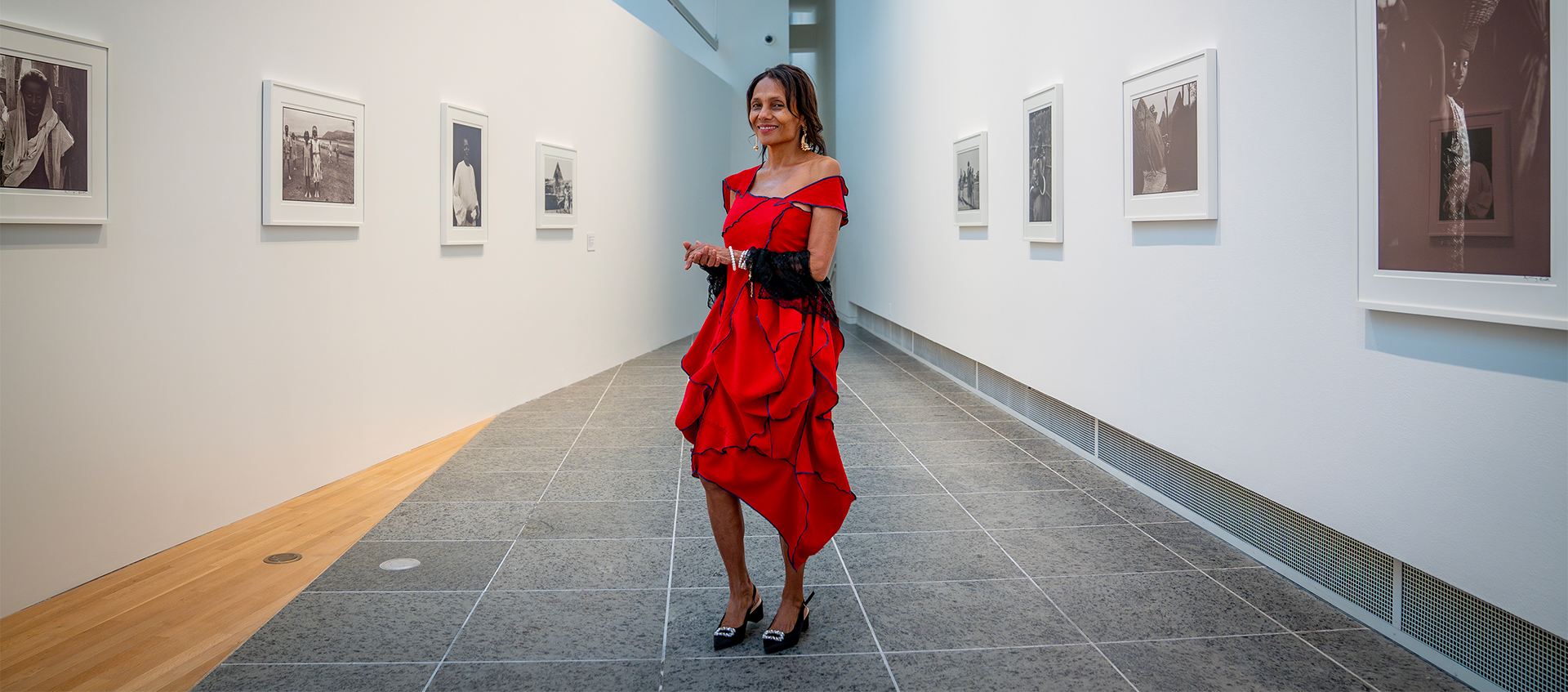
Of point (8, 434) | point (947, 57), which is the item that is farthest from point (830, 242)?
point (947, 57)

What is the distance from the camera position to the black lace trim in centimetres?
314

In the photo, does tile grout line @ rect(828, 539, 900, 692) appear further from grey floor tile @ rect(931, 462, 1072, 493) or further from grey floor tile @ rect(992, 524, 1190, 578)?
grey floor tile @ rect(931, 462, 1072, 493)

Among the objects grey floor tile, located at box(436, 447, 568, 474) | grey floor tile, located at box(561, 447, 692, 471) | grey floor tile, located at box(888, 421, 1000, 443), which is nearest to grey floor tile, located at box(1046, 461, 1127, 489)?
grey floor tile, located at box(888, 421, 1000, 443)

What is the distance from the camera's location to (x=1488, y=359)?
2.76 m

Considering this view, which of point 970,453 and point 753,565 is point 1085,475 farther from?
point 753,565

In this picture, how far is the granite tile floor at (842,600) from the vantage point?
10.1 feet

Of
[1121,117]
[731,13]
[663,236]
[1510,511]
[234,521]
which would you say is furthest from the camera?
[731,13]

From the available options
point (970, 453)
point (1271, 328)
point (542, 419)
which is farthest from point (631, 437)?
point (1271, 328)

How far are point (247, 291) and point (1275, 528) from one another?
5.02m

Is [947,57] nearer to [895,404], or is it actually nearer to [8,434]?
[895,404]

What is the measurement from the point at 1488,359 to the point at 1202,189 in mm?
1759

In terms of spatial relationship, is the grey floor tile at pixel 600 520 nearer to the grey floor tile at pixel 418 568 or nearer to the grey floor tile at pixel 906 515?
the grey floor tile at pixel 418 568

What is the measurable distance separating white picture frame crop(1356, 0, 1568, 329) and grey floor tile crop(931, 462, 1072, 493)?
2.58 metres

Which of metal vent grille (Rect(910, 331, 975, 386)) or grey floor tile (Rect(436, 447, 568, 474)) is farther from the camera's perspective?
metal vent grille (Rect(910, 331, 975, 386))
